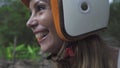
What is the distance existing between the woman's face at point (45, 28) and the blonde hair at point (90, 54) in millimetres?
59

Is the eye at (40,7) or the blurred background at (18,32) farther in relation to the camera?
the blurred background at (18,32)

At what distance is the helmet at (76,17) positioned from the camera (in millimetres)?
1558

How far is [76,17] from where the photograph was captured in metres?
1.58

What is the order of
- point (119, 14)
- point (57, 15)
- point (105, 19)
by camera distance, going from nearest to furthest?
1. point (57, 15)
2. point (105, 19)
3. point (119, 14)

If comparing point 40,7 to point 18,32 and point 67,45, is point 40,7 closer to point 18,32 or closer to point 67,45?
point 67,45

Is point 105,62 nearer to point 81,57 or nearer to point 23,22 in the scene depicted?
point 81,57

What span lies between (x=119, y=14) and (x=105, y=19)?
3.79 metres

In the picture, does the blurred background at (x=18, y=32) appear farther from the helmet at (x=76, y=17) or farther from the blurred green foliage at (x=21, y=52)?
the helmet at (x=76, y=17)

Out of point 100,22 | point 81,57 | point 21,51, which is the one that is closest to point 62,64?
point 81,57

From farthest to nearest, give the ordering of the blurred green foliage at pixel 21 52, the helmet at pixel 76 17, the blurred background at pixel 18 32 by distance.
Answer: the blurred background at pixel 18 32, the blurred green foliage at pixel 21 52, the helmet at pixel 76 17

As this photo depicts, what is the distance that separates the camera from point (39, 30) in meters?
1.60

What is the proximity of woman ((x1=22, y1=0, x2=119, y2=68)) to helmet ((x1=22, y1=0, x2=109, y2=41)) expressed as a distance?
1.1 inches

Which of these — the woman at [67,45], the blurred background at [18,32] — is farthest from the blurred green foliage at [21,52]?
the woman at [67,45]

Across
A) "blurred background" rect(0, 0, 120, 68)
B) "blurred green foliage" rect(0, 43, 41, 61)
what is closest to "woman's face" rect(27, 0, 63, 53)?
"blurred green foliage" rect(0, 43, 41, 61)
